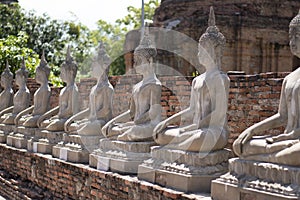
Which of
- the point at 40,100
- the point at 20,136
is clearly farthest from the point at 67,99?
the point at 20,136

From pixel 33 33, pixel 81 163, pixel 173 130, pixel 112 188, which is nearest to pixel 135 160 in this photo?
pixel 112 188

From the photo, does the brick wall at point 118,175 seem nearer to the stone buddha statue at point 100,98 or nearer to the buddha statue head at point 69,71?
the stone buddha statue at point 100,98

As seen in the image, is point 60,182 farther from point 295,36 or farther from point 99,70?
point 295,36

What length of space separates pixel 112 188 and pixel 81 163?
1.21 metres

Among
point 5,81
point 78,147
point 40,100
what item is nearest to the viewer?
point 78,147

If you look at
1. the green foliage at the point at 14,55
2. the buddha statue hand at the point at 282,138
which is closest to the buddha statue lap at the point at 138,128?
the buddha statue hand at the point at 282,138

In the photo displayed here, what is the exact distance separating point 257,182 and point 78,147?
364 cm

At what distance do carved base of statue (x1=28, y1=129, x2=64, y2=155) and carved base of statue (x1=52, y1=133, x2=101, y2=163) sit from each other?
20.5 inches

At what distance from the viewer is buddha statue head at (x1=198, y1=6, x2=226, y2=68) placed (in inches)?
195

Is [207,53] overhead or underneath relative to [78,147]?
overhead

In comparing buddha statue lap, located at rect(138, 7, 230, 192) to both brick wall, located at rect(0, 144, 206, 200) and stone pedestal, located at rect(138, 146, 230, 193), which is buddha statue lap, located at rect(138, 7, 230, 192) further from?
brick wall, located at rect(0, 144, 206, 200)

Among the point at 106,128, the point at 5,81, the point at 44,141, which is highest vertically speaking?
the point at 5,81

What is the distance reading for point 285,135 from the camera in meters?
4.04

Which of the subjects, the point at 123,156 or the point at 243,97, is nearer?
the point at 123,156
